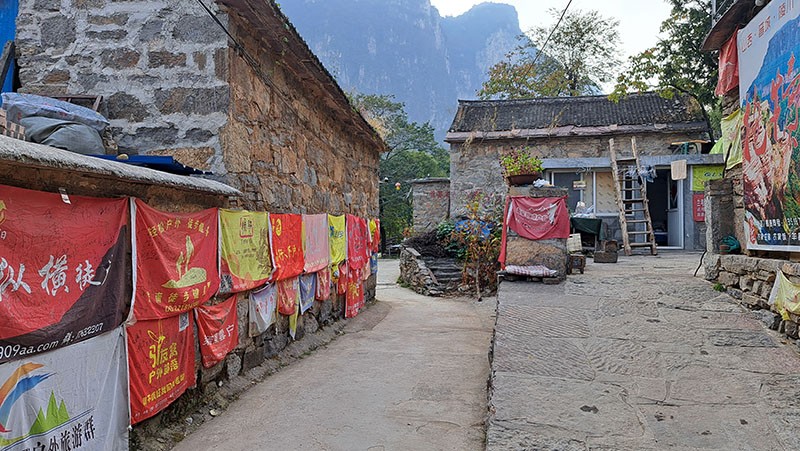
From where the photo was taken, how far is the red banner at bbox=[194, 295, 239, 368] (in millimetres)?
Result: 3885

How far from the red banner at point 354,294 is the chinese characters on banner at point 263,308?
9.12 ft

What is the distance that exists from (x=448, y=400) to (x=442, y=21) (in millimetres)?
139778

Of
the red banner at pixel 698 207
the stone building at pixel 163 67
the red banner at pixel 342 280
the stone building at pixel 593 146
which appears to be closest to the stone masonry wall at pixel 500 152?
the stone building at pixel 593 146

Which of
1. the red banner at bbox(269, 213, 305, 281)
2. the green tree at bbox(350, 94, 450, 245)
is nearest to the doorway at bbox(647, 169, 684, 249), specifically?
the red banner at bbox(269, 213, 305, 281)

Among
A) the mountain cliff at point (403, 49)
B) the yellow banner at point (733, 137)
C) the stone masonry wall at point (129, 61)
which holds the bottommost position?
the yellow banner at point (733, 137)

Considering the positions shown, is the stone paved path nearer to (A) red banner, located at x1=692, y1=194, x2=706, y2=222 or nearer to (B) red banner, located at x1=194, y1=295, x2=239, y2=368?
(B) red banner, located at x1=194, y1=295, x2=239, y2=368

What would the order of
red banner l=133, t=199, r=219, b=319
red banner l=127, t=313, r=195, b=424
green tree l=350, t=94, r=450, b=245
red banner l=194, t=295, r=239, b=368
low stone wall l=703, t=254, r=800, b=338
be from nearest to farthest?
red banner l=127, t=313, r=195, b=424, red banner l=133, t=199, r=219, b=319, red banner l=194, t=295, r=239, b=368, low stone wall l=703, t=254, r=800, b=338, green tree l=350, t=94, r=450, b=245

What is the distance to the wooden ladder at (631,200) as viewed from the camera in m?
11.6

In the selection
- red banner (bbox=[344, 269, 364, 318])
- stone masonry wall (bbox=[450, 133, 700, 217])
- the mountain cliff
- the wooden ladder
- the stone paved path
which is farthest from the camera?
the mountain cliff

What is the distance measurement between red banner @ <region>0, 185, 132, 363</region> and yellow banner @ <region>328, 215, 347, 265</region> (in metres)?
4.10

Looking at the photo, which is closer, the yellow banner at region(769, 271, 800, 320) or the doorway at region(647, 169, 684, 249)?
the yellow banner at region(769, 271, 800, 320)

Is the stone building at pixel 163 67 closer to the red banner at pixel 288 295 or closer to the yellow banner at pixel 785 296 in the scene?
the red banner at pixel 288 295

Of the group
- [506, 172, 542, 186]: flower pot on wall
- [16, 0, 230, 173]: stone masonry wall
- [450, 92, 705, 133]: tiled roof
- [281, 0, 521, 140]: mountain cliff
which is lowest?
[506, 172, 542, 186]: flower pot on wall

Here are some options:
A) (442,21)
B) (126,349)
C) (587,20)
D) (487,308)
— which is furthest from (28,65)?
(442,21)
